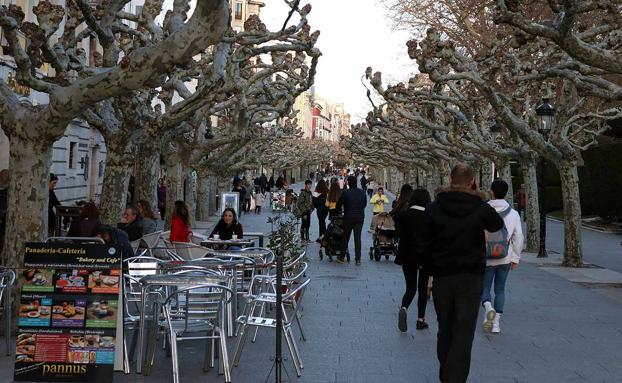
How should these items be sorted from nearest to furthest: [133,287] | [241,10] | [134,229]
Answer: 1. [133,287]
2. [134,229]
3. [241,10]

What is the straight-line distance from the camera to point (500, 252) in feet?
34.0

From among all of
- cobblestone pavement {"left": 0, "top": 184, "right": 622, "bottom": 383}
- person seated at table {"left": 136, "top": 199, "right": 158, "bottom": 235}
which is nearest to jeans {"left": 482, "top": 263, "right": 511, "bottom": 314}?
cobblestone pavement {"left": 0, "top": 184, "right": 622, "bottom": 383}

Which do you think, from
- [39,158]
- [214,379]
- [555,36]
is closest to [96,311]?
[214,379]

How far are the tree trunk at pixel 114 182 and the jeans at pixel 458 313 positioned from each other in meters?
8.38

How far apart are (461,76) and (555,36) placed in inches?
263

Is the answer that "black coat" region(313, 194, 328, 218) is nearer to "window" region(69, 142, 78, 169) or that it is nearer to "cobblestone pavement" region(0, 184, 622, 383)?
"cobblestone pavement" region(0, 184, 622, 383)

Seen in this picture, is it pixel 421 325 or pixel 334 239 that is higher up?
pixel 334 239

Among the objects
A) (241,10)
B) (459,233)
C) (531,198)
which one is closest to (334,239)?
(531,198)

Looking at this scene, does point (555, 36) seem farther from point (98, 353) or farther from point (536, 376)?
point (98, 353)

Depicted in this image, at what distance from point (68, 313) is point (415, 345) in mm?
3976

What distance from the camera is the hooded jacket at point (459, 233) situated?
273 inches

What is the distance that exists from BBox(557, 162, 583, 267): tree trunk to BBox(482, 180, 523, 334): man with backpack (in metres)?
8.59

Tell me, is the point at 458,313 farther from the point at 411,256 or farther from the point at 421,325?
the point at 421,325

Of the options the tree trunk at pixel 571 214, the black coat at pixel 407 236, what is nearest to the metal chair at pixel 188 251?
the black coat at pixel 407 236
